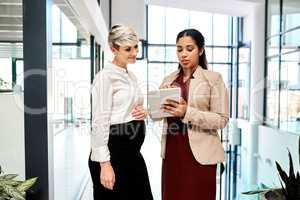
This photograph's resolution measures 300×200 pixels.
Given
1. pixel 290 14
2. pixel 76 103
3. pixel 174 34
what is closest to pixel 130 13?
pixel 174 34

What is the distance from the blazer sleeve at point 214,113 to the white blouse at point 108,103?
0.31 m

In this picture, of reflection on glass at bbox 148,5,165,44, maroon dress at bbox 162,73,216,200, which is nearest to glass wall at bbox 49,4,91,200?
maroon dress at bbox 162,73,216,200

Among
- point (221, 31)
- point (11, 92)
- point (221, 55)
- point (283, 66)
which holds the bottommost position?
point (11, 92)

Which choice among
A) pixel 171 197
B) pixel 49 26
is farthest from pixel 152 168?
pixel 49 26

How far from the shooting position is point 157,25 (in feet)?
32.3

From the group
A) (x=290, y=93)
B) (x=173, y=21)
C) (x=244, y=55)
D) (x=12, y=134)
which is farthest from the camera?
(x=173, y=21)

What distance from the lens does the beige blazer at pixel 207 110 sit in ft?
5.65

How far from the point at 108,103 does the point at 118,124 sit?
0.40ft

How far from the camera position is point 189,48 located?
172 cm

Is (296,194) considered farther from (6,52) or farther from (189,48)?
(6,52)

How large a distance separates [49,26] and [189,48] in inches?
29.5

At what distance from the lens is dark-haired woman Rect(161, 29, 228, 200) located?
172 cm

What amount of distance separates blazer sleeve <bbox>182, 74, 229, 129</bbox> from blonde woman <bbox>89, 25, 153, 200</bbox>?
243mm

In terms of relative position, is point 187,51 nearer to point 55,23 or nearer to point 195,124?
point 195,124
